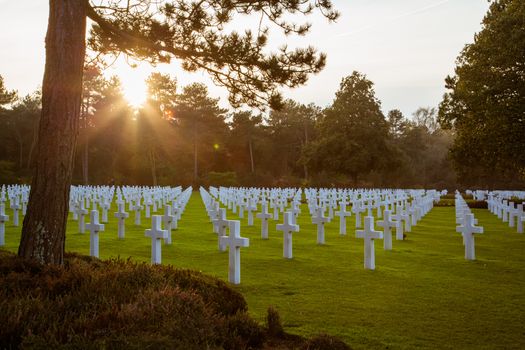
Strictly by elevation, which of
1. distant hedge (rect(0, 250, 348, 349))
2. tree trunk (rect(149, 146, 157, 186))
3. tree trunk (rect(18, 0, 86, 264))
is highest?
tree trunk (rect(149, 146, 157, 186))

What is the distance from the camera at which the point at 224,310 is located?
15.7ft

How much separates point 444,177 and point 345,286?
63.7 m

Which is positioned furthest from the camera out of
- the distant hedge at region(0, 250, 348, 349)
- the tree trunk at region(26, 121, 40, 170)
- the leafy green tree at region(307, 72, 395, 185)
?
the tree trunk at region(26, 121, 40, 170)

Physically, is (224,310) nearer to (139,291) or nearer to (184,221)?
(139,291)

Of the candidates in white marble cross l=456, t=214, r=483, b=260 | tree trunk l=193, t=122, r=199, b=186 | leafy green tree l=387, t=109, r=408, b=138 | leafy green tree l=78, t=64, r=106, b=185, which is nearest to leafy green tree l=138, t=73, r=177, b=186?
tree trunk l=193, t=122, r=199, b=186

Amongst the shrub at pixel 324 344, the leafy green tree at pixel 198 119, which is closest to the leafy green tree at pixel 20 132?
the leafy green tree at pixel 198 119

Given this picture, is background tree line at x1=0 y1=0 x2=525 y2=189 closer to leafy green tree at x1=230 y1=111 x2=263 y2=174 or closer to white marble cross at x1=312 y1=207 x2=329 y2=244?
leafy green tree at x1=230 y1=111 x2=263 y2=174

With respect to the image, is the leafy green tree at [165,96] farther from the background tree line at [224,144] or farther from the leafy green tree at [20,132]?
the leafy green tree at [20,132]

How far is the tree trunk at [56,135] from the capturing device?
625 cm

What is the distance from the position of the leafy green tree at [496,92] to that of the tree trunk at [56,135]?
50.2 feet

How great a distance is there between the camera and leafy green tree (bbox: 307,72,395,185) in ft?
169

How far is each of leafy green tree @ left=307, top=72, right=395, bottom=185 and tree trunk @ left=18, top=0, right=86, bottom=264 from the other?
45621mm

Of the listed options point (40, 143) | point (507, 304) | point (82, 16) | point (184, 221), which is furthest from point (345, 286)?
point (184, 221)

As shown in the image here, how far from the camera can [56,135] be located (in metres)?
6.34
